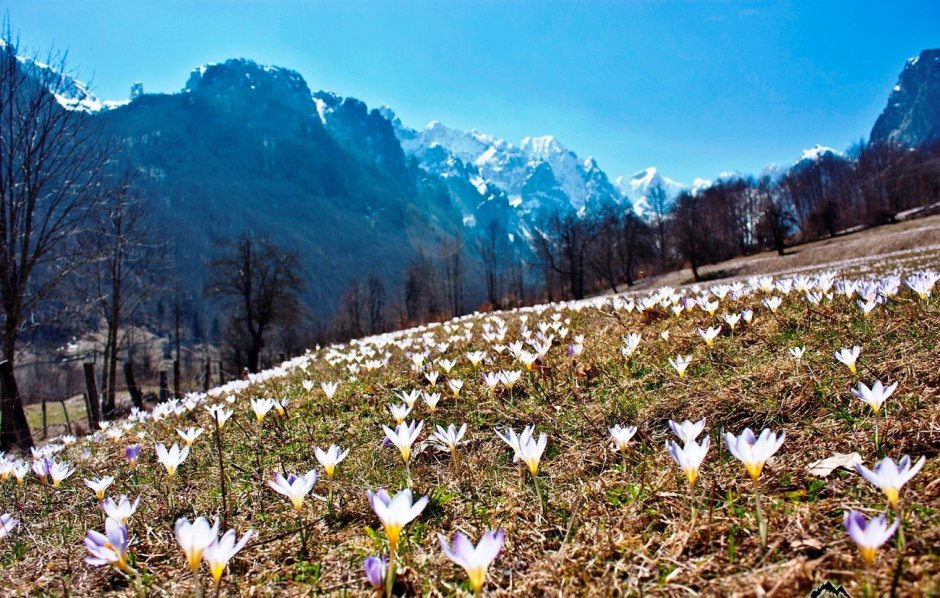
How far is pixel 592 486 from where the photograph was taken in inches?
66.9

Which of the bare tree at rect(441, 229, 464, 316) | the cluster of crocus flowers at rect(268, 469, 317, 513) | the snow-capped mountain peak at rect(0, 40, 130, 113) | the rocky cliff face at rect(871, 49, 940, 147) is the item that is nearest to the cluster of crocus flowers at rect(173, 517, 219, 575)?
the cluster of crocus flowers at rect(268, 469, 317, 513)

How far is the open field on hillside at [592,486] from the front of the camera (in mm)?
1229

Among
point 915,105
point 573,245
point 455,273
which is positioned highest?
point 915,105

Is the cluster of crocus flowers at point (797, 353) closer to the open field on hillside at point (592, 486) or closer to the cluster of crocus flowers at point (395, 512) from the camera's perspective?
the open field on hillside at point (592, 486)

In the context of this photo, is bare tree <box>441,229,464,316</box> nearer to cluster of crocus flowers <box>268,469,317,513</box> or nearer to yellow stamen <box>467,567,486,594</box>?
cluster of crocus flowers <box>268,469,317,513</box>

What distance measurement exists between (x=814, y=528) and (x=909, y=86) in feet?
890

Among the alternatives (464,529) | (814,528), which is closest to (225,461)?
(464,529)

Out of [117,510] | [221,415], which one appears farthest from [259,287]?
[117,510]

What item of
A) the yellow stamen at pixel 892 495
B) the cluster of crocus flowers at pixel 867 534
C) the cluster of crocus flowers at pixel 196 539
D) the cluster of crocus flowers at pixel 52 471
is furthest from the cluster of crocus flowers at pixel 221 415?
the yellow stamen at pixel 892 495

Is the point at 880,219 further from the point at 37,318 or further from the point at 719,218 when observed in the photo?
the point at 37,318

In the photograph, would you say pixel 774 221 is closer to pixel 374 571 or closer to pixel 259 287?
pixel 259 287

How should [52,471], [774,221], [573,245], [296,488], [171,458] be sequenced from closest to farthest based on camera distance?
[296,488] < [171,458] < [52,471] < [774,221] < [573,245]

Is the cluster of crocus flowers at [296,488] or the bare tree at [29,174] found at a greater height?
the bare tree at [29,174]

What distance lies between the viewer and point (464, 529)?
1.59 meters
